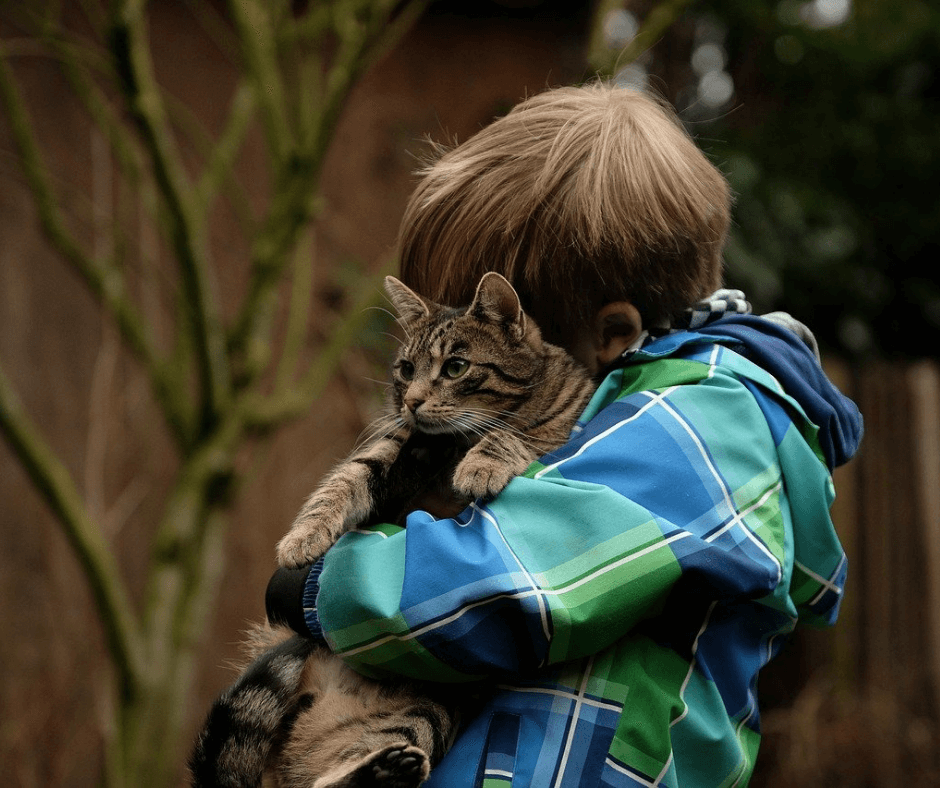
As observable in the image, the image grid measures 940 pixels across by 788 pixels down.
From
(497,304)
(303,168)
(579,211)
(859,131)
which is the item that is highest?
(303,168)

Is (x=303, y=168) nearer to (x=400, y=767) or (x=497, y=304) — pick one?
(x=497, y=304)

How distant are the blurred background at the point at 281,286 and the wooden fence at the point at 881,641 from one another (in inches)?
0.5

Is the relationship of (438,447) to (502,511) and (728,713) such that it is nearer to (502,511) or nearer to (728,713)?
(502,511)

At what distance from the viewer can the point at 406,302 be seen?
70.0 inches

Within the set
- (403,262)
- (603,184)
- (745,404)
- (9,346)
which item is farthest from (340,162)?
(745,404)

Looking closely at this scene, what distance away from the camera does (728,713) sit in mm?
1345

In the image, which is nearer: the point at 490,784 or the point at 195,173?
the point at 490,784

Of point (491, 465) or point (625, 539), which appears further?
point (491, 465)

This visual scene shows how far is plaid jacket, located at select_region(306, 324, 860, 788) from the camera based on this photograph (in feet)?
3.76

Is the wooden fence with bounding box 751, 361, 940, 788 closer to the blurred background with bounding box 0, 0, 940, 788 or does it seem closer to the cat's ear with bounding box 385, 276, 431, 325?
the blurred background with bounding box 0, 0, 940, 788

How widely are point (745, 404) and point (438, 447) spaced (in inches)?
25.6

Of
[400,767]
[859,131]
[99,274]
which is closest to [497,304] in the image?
[400,767]

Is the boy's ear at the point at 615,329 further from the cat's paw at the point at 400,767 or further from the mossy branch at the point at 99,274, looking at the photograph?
the mossy branch at the point at 99,274

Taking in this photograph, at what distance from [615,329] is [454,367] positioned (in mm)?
323
